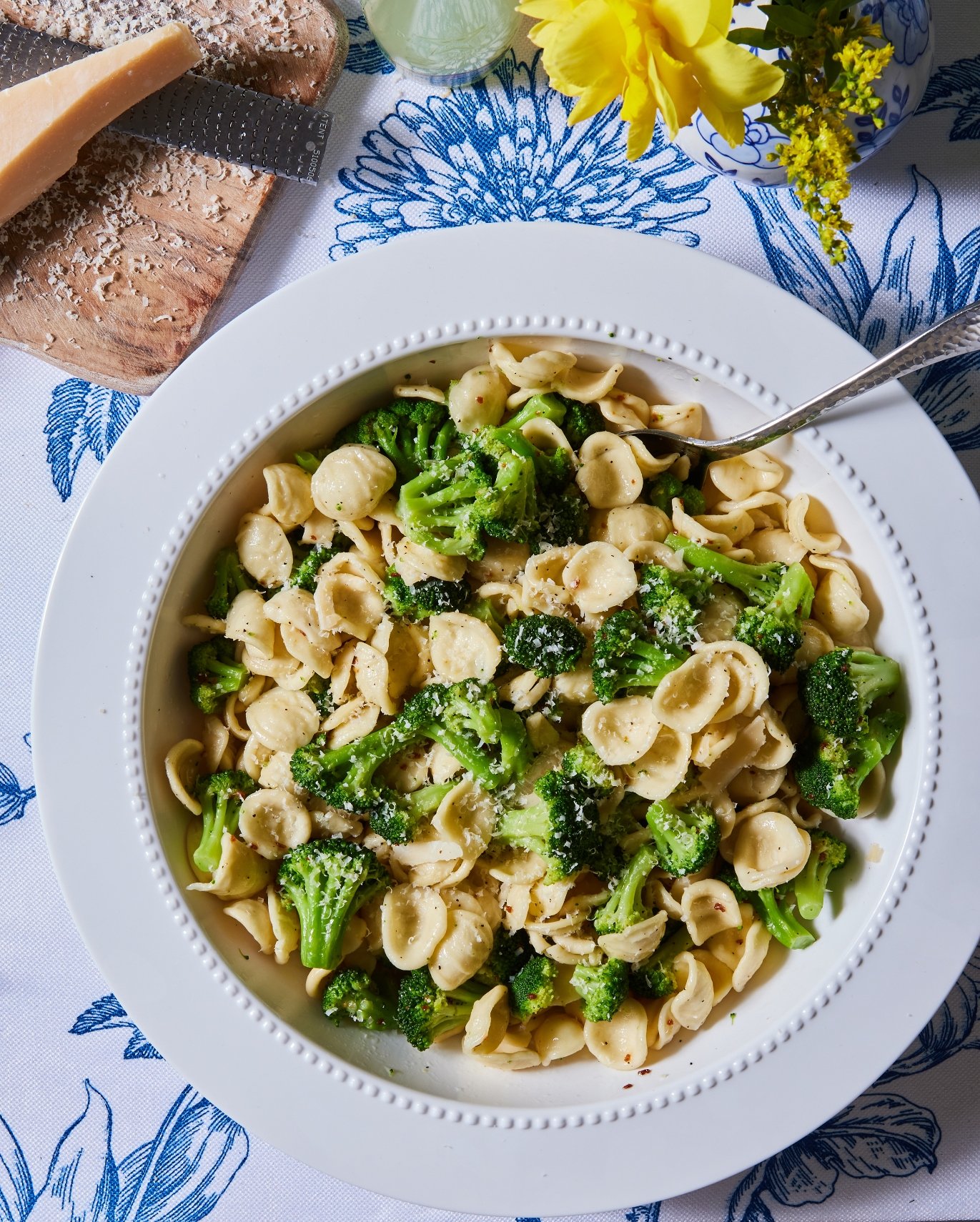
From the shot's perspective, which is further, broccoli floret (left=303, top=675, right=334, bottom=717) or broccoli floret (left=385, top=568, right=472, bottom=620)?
broccoli floret (left=303, top=675, right=334, bottom=717)

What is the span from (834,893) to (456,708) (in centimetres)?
96

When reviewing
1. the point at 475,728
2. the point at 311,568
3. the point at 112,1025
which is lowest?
the point at 112,1025

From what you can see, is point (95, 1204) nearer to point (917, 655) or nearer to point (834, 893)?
point (834, 893)

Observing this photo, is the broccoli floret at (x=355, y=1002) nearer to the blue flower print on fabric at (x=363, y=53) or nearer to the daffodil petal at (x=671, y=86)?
the daffodil petal at (x=671, y=86)

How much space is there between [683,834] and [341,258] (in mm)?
1524

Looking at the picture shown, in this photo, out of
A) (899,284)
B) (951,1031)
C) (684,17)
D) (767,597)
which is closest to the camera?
(684,17)

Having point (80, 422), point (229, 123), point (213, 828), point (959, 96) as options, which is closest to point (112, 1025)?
point (213, 828)

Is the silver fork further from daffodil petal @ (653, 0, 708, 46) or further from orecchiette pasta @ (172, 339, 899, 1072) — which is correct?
daffodil petal @ (653, 0, 708, 46)

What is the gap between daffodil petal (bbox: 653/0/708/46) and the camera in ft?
5.36

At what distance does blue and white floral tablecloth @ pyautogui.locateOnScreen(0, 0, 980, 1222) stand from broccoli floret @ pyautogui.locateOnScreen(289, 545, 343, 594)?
0.66m

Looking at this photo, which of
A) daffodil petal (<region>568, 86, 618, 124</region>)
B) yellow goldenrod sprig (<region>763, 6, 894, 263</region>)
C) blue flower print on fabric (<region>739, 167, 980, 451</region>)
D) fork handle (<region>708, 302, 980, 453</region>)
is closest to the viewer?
daffodil petal (<region>568, 86, 618, 124</region>)

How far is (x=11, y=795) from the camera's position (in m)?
2.65

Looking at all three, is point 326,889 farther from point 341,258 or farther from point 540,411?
point 341,258

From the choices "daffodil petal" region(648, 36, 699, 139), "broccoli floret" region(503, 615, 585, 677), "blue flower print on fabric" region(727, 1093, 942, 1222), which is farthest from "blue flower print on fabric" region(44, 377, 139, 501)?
"blue flower print on fabric" region(727, 1093, 942, 1222)
